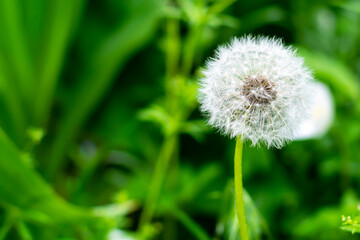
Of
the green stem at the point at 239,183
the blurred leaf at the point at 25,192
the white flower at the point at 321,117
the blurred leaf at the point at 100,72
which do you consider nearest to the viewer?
the green stem at the point at 239,183

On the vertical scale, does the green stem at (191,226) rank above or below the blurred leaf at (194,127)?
below

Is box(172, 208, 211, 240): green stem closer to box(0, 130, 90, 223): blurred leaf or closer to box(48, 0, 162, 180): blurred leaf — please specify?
box(0, 130, 90, 223): blurred leaf

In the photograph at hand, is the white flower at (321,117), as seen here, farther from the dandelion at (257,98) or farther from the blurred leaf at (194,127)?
the dandelion at (257,98)

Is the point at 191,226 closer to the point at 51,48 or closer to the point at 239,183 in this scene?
the point at 239,183

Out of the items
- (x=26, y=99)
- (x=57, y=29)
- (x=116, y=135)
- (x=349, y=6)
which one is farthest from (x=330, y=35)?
(x=26, y=99)

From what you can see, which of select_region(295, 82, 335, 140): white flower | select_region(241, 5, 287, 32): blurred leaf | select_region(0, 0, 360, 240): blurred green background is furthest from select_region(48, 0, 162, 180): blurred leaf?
select_region(295, 82, 335, 140): white flower

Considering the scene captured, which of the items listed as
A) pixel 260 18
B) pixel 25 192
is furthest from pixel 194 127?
pixel 260 18

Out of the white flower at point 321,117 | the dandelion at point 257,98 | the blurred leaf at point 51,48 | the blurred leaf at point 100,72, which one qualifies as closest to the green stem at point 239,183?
the dandelion at point 257,98
